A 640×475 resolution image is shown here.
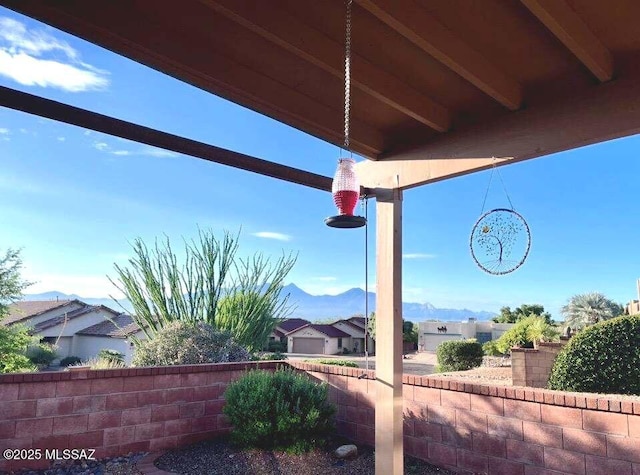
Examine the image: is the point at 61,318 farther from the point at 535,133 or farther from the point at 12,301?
the point at 535,133

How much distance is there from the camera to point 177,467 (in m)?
3.40

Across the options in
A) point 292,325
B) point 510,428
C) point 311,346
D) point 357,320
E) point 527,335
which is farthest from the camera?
point 292,325

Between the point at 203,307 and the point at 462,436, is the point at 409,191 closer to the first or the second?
the point at 462,436

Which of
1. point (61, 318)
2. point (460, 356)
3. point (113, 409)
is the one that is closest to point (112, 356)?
point (113, 409)

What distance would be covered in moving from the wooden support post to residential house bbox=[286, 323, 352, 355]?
2768cm

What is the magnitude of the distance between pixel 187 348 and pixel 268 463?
210 centimetres

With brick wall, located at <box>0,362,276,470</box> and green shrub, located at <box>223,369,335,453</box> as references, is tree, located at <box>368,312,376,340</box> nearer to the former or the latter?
green shrub, located at <box>223,369,335,453</box>

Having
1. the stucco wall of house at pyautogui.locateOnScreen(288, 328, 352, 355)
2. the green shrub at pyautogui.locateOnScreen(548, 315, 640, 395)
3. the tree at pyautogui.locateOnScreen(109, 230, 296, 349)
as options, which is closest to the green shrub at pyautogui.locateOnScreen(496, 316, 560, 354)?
the green shrub at pyautogui.locateOnScreen(548, 315, 640, 395)

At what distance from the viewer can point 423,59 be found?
2.32 m

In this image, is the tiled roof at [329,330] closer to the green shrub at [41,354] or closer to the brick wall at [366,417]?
the green shrub at [41,354]

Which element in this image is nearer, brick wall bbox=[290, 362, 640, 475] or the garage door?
brick wall bbox=[290, 362, 640, 475]

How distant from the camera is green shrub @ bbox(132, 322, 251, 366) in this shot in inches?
199

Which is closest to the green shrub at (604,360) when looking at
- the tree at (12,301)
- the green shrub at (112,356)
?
the green shrub at (112,356)

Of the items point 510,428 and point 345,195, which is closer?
point 345,195
